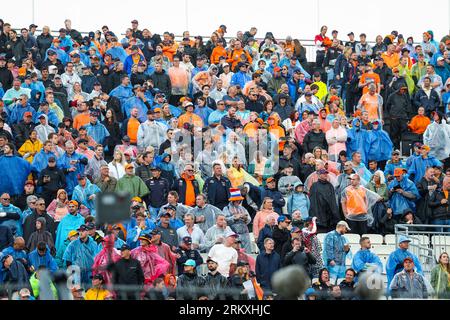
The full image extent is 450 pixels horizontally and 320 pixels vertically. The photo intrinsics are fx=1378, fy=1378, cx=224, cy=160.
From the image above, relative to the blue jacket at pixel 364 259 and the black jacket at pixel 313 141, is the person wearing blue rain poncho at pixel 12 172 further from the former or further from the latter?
the blue jacket at pixel 364 259

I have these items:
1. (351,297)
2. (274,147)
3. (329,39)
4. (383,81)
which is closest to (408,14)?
(329,39)

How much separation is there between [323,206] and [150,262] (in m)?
4.08

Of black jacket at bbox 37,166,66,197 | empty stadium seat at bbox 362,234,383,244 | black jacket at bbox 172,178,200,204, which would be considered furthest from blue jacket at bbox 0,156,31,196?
empty stadium seat at bbox 362,234,383,244

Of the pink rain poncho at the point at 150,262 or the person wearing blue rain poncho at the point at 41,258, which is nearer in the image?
the pink rain poncho at the point at 150,262

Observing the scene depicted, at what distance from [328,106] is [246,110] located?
6.05 ft

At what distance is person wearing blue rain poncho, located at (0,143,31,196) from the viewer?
23.5 meters

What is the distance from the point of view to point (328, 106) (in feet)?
90.8

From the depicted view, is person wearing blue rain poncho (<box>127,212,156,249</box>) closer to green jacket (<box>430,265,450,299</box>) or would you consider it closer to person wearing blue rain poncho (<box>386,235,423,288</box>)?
person wearing blue rain poncho (<box>386,235,423,288</box>)

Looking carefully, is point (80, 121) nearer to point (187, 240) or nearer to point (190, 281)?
point (187, 240)

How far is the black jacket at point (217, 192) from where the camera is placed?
76.4 feet

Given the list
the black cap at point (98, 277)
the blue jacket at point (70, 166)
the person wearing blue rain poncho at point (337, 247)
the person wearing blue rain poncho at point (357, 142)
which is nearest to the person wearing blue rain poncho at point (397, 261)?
the person wearing blue rain poncho at point (337, 247)

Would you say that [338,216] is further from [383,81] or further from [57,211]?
[383,81]

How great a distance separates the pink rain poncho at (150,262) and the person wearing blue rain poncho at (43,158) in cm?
386

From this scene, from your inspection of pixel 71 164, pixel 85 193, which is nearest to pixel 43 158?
pixel 71 164
